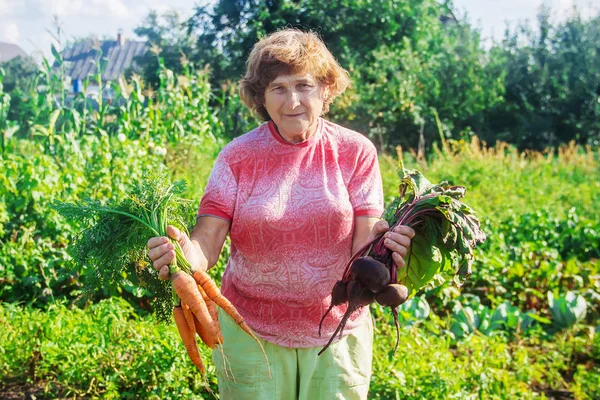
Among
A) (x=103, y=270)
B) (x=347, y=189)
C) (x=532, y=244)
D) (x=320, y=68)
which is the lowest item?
(x=532, y=244)

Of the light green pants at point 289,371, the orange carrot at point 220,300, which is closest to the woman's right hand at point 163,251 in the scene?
the orange carrot at point 220,300

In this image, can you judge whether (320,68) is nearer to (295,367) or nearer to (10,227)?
(295,367)

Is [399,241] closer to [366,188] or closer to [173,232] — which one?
[366,188]

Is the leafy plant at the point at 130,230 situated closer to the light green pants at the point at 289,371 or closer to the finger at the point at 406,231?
the light green pants at the point at 289,371

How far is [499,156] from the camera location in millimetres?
9477

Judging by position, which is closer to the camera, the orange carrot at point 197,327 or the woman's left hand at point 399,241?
the woman's left hand at point 399,241

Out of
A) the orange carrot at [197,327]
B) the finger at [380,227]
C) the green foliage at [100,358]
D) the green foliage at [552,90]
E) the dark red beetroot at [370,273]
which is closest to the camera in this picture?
the dark red beetroot at [370,273]

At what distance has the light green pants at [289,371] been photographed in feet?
7.21

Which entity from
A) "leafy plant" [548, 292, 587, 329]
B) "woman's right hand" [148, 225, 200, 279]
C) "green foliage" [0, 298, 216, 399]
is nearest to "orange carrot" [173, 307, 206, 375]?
"woman's right hand" [148, 225, 200, 279]

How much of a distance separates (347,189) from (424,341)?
5.83 feet

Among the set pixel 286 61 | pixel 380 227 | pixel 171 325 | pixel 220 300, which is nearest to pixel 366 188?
pixel 380 227

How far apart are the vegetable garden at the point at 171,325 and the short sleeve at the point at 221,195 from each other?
0.71 ft

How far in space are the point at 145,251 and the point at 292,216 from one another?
51 centimetres

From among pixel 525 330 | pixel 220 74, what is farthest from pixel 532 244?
pixel 220 74
